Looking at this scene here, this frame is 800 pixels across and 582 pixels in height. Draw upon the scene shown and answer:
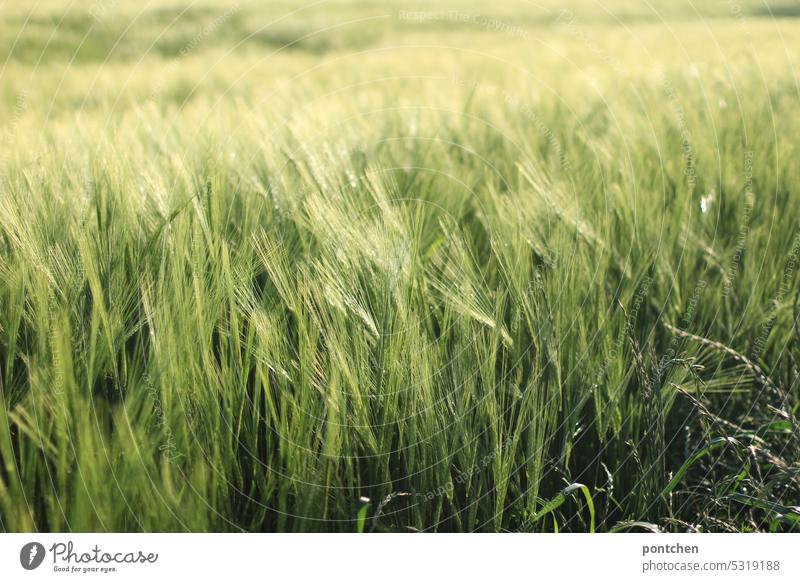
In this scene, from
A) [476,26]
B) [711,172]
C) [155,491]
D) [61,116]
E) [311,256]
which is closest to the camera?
[155,491]

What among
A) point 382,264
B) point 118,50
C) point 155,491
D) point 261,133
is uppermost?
point 118,50

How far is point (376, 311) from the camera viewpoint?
2.14 feet

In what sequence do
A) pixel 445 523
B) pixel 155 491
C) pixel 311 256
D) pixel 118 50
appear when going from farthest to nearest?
pixel 118 50
pixel 311 256
pixel 445 523
pixel 155 491

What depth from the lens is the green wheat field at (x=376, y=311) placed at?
0.58m

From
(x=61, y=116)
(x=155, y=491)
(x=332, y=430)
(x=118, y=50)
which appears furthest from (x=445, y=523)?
(x=118, y=50)

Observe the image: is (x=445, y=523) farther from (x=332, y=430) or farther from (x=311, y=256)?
(x=311, y=256)

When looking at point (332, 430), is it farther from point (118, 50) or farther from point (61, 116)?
point (118, 50)

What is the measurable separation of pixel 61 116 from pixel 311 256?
635 mm

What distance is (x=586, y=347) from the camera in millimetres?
683

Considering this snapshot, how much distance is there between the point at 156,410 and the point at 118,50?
93 centimetres

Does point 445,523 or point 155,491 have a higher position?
point 155,491

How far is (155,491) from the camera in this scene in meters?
0.53

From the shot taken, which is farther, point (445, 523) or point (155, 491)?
point (445, 523)

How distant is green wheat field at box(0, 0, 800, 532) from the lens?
579 millimetres
